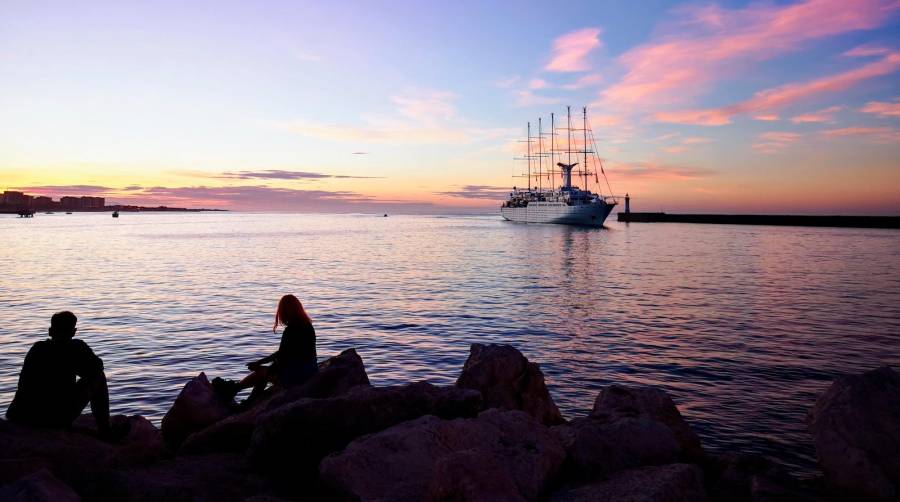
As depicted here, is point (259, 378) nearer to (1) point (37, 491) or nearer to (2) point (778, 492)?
(1) point (37, 491)

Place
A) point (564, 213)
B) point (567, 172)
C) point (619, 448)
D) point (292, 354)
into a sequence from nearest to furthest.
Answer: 1. point (619, 448)
2. point (292, 354)
3. point (564, 213)
4. point (567, 172)

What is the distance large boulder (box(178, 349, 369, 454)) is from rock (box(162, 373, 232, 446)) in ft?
1.82

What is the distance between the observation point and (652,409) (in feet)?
25.4

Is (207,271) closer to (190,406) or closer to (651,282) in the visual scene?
(651,282)

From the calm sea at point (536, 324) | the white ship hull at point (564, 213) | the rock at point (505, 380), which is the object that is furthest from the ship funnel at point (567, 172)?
the rock at point (505, 380)

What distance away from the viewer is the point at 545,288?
33.2 m

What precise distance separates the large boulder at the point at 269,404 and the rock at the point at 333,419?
1051 millimetres

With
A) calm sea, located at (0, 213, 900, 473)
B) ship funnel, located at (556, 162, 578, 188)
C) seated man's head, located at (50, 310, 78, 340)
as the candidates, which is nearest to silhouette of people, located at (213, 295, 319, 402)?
seated man's head, located at (50, 310, 78, 340)

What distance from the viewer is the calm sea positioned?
42.9 ft

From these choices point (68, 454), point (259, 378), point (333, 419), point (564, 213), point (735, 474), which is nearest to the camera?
point (68, 454)

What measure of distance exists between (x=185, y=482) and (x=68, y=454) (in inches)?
64.8

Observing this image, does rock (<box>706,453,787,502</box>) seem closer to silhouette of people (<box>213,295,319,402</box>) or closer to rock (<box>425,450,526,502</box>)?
rock (<box>425,450,526,502</box>)

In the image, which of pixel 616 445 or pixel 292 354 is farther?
pixel 292 354

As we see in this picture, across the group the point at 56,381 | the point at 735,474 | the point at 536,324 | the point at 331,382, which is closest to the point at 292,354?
the point at 331,382
